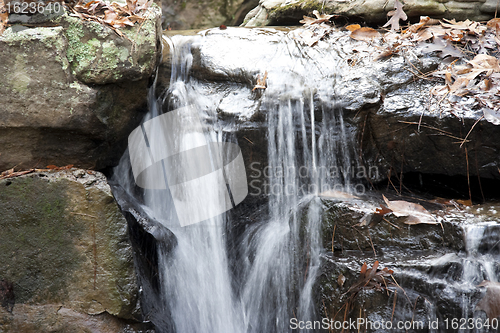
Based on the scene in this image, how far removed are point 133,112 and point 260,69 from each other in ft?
3.84

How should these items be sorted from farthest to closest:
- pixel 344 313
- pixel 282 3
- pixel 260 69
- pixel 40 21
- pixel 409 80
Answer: pixel 282 3 → pixel 260 69 → pixel 409 80 → pixel 40 21 → pixel 344 313

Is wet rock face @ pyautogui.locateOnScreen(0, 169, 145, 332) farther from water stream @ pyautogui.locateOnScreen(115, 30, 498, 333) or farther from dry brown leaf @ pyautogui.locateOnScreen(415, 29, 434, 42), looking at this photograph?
dry brown leaf @ pyautogui.locateOnScreen(415, 29, 434, 42)

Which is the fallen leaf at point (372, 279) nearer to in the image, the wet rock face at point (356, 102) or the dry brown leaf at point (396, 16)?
the wet rock face at point (356, 102)

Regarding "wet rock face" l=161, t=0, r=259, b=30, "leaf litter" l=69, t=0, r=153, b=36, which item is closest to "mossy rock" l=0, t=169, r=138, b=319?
"leaf litter" l=69, t=0, r=153, b=36

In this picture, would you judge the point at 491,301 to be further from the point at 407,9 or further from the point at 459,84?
the point at 407,9

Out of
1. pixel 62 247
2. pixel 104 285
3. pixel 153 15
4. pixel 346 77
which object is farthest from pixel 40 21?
pixel 346 77

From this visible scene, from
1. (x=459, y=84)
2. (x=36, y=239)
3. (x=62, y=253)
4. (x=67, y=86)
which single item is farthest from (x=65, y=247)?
(x=459, y=84)

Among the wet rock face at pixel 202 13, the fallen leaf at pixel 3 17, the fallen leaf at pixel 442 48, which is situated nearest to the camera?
the fallen leaf at pixel 3 17

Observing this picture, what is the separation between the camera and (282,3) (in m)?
4.38

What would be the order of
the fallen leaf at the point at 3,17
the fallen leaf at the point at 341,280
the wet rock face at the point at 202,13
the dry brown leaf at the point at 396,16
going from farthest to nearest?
the wet rock face at the point at 202,13, the dry brown leaf at the point at 396,16, the fallen leaf at the point at 3,17, the fallen leaf at the point at 341,280

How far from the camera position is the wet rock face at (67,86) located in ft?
8.70

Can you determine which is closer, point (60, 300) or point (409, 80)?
point (60, 300)

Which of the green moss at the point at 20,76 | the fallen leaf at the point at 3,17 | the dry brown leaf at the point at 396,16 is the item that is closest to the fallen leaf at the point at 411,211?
the dry brown leaf at the point at 396,16

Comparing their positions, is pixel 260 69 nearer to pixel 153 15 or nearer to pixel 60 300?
pixel 153 15
